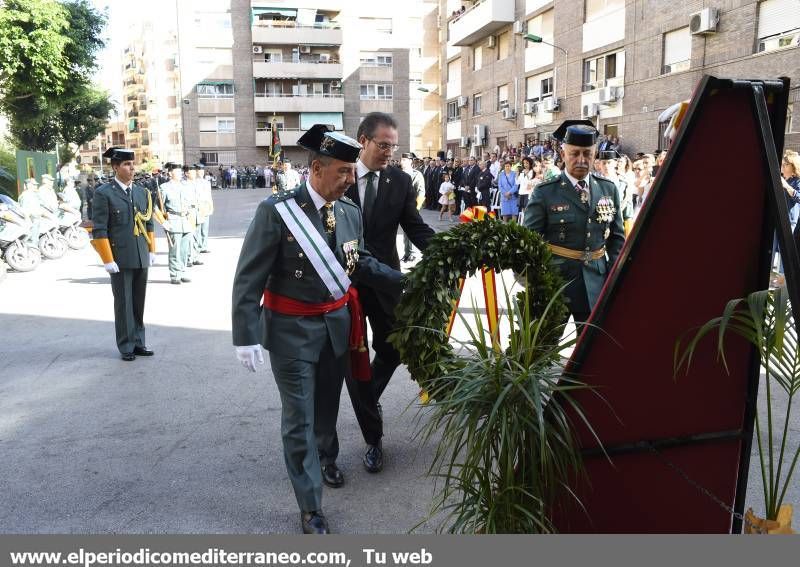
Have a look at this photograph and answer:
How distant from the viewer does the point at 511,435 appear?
104 inches

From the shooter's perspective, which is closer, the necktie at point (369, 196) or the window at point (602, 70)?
the necktie at point (369, 196)

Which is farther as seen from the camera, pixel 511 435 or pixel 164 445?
pixel 164 445

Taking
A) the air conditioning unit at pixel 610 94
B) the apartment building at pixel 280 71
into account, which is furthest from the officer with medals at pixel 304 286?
the apartment building at pixel 280 71

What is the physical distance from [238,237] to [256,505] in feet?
50.0

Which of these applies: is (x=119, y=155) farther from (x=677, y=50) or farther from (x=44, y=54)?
(x=44, y=54)

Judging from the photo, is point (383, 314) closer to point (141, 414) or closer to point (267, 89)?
point (141, 414)

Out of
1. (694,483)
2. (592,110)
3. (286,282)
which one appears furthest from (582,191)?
(592,110)

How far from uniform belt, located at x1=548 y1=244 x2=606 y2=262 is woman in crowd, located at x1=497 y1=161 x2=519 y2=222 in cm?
1342

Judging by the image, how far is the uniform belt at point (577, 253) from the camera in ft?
16.3

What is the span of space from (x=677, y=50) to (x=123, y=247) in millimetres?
18939

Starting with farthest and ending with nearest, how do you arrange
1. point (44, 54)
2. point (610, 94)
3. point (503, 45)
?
1. point (503, 45)
2. point (44, 54)
3. point (610, 94)

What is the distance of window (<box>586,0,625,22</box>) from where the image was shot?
24.3 m

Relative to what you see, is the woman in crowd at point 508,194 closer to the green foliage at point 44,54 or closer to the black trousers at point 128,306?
the black trousers at point 128,306

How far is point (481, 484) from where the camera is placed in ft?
9.30
